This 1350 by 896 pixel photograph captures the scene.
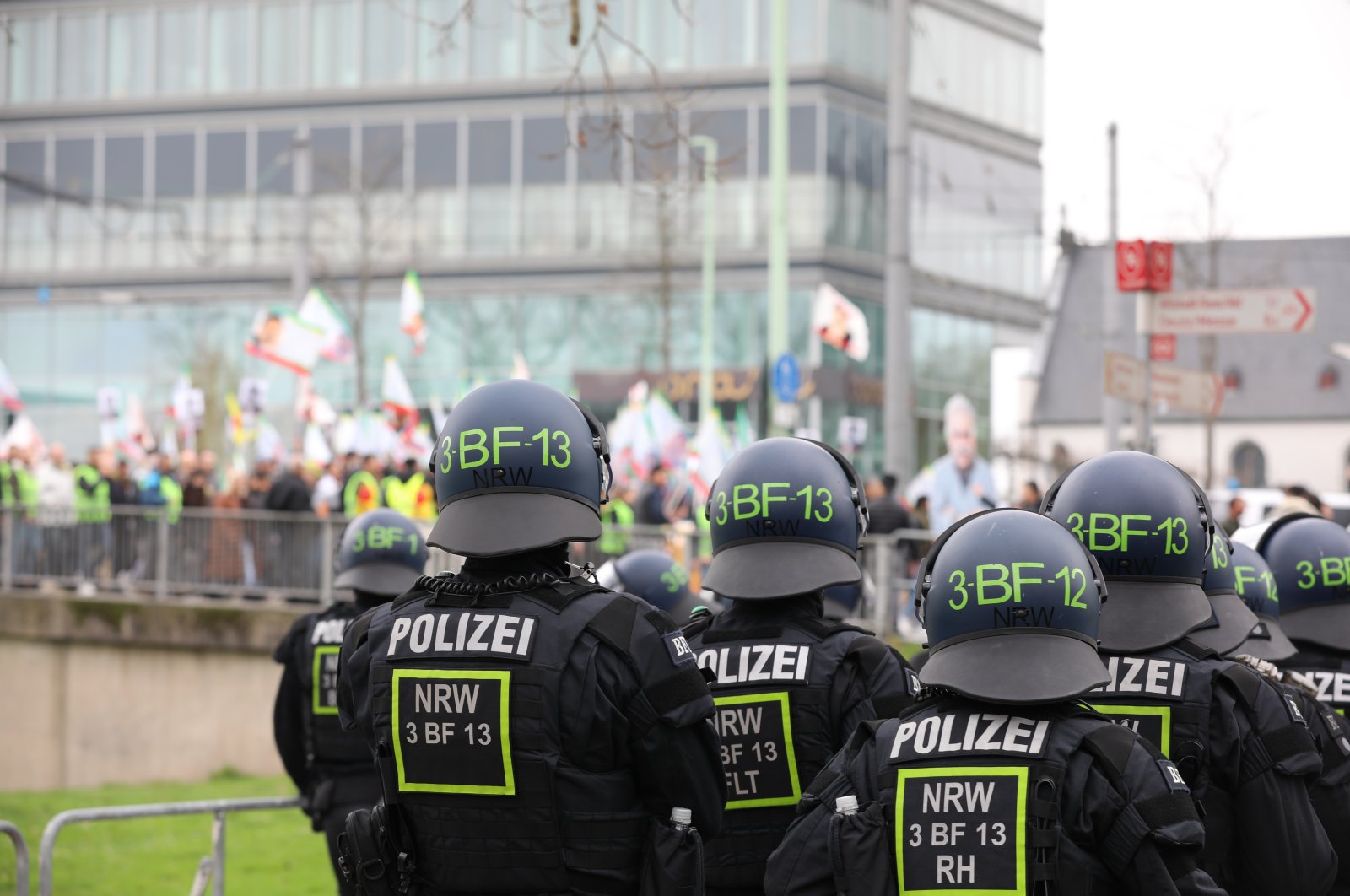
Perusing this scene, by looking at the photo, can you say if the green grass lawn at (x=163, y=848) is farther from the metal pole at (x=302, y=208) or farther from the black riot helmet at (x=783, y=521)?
the metal pole at (x=302, y=208)

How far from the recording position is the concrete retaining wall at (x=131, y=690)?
18703 millimetres

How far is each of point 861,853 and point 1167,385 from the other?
32.4 ft

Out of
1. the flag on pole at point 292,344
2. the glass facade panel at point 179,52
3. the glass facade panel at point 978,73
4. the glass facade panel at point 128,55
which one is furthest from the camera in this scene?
the glass facade panel at point 128,55

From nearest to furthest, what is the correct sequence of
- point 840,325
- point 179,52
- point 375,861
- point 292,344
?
1. point 375,861
2. point 840,325
3. point 292,344
4. point 179,52

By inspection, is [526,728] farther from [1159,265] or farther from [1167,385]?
[1167,385]

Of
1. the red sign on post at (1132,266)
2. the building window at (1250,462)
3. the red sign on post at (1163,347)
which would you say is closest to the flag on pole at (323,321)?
the red sign on post at (1163,347)

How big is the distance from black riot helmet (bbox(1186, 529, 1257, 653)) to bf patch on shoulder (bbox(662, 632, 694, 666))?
61.5 inches

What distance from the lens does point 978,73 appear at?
44.9 meters

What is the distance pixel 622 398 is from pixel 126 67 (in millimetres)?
15636

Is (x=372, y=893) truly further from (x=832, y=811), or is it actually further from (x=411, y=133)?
(x=411, y=133)

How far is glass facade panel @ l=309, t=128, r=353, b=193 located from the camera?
41281mm

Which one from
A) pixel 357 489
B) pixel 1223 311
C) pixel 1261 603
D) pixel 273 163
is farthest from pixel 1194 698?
pixel 273 163

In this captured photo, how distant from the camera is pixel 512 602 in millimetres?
4133

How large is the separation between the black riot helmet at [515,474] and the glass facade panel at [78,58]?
4361 centimetres
